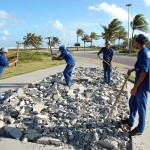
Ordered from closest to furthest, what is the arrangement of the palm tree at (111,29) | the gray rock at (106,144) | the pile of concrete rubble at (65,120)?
the gray rock at (106,144)
the pile of concrete rubble at (65,120)
the palm tree at (111,29)

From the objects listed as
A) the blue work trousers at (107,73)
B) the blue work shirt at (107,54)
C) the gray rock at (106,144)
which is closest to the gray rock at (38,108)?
the gray rock at (106,144)

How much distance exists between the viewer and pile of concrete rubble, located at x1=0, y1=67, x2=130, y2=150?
6027 millimetres

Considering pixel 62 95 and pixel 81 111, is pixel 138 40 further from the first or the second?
pixel 62 95

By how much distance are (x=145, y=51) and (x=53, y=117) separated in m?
2.52

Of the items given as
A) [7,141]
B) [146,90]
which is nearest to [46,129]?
[7,141]

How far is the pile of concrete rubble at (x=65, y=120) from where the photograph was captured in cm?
603

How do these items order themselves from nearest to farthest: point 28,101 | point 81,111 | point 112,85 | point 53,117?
point 53,117, point 81,111, point 28,101, point 112,85

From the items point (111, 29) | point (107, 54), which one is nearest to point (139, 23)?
point (111, 29)

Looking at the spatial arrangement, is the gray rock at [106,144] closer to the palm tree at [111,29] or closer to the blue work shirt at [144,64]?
the blue work shirt at [144,64]

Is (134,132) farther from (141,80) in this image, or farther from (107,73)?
(107,73)

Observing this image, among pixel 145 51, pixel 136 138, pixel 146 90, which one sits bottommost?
pixel 136 138

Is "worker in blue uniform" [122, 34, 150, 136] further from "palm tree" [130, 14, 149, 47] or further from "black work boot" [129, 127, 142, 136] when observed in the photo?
"palm tree" [130, 14, 149, 47]

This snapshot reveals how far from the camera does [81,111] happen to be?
7738 millimetres

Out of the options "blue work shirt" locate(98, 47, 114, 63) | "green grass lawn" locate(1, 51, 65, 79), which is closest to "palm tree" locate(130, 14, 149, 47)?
"green grass lawn" locate(1, 51, 65, 79)
